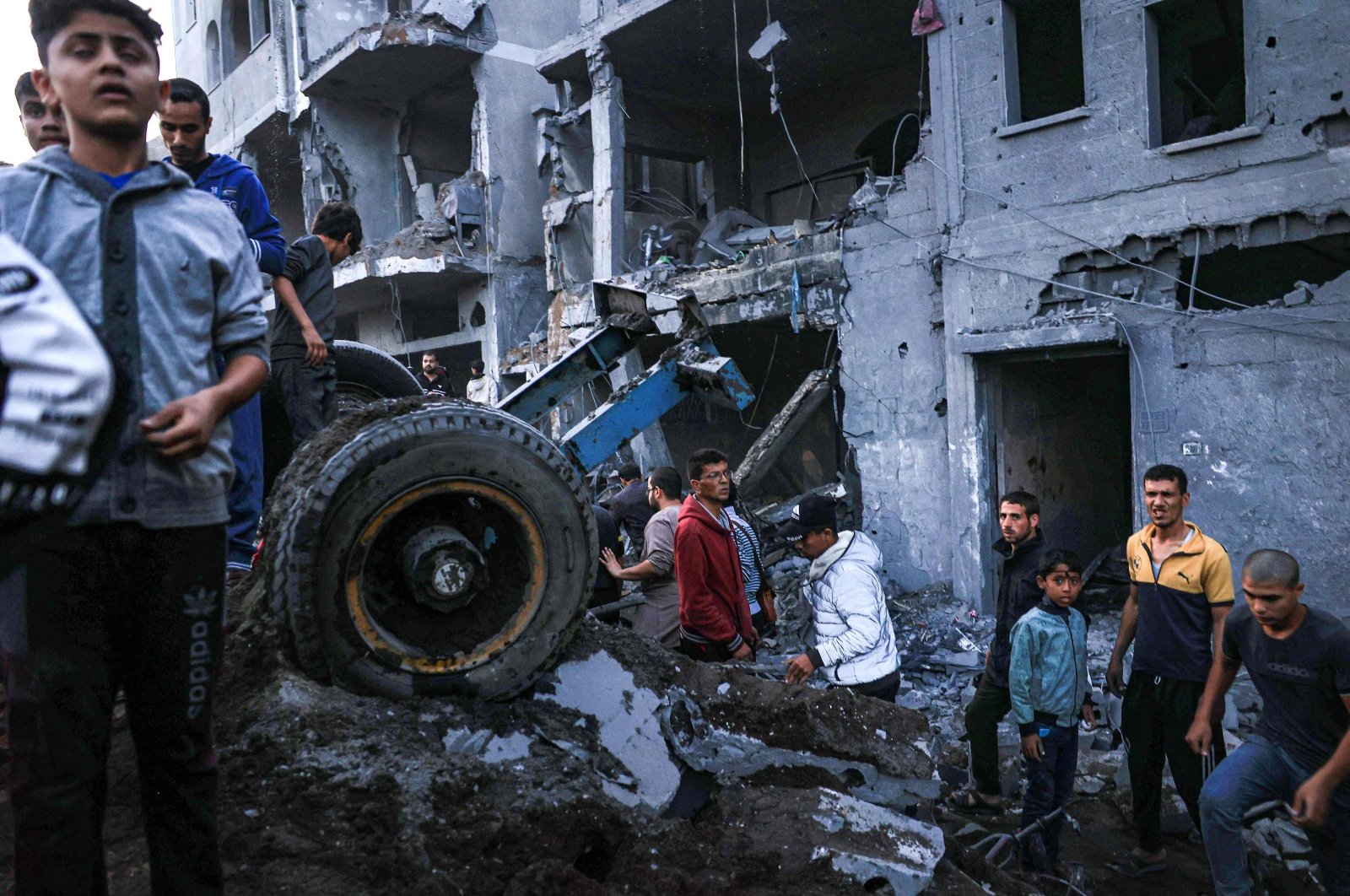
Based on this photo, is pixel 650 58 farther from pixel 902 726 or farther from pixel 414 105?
pixel 902 726

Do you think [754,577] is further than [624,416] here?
Yes

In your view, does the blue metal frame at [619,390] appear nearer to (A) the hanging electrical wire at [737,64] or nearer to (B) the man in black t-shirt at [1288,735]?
(B) the man in black t-shirt at [1288,735]

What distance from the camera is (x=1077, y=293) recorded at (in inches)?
311

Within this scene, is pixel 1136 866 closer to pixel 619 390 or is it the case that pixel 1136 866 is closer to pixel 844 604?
pixel 844 604

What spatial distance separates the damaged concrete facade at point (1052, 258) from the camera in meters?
6.83

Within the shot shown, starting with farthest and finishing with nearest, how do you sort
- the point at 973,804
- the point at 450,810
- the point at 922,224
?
the point at 922,224 → the point at 973,804 → the point at 450,810

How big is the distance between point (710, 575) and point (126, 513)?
351 centimetres

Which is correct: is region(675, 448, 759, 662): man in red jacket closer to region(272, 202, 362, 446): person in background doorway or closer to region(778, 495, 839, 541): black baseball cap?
region(778, 495, 839, 541): black baseball cap

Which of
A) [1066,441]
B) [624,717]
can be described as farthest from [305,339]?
[1066,441]

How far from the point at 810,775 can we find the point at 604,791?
0.75m

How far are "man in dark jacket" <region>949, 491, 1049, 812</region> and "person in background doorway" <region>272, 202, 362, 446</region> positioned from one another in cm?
348

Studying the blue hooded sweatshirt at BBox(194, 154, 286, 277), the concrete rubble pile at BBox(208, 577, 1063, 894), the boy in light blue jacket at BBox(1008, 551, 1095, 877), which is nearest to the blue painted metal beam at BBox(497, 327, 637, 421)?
the blue hooded sweatshirt at BBox(194, 154, 286, 277)

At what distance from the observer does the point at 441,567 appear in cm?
276

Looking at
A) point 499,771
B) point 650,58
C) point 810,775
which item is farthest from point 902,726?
point 650,58
